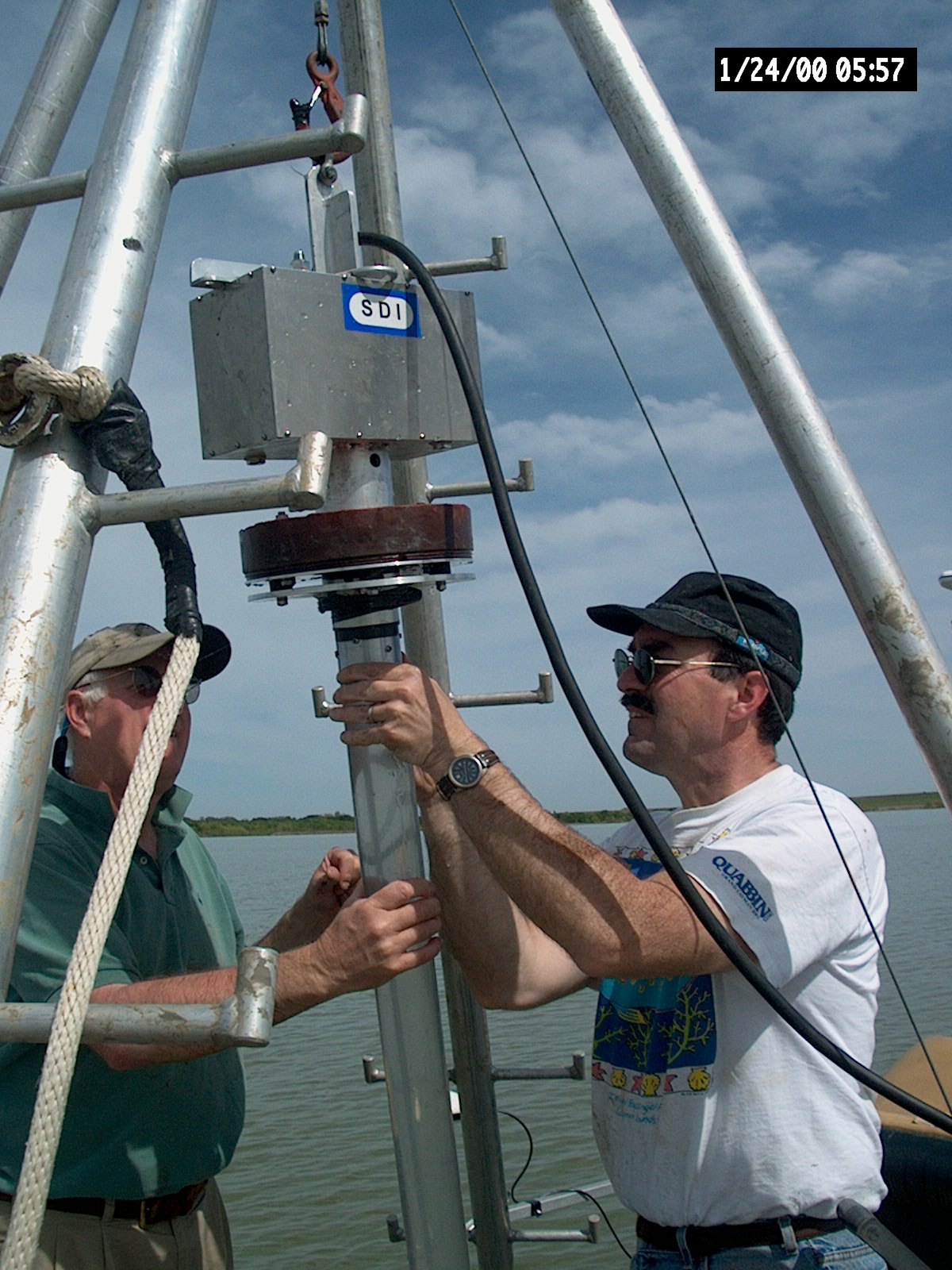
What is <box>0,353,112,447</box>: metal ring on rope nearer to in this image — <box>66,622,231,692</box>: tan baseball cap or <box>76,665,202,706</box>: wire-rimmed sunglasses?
<box>66,622,231,692</box>: tan baseball cap

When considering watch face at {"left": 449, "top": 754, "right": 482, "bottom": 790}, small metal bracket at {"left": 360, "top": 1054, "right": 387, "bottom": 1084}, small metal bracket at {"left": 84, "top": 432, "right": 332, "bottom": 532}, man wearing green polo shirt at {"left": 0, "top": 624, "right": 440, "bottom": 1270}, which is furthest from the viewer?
small metal bracket at {"left": 360, "top": 1054, "right": 387, "bottom": 1084}

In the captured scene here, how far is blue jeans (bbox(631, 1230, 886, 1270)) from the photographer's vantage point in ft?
7.27

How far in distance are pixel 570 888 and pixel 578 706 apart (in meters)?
0.44

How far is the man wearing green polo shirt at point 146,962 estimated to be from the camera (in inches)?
77.4

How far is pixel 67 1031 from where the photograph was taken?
1.24 m

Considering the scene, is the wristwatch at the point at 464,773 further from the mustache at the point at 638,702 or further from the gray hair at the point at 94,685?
the gray hair at the point at 94,685

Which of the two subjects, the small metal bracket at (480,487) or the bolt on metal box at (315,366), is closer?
the bolt on metal box at (315,366)

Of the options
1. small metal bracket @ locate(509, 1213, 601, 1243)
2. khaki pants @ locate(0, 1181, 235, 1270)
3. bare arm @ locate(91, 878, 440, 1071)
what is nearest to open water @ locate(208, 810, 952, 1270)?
small metal bracket @ locate(509, 1213, 601, 1243)

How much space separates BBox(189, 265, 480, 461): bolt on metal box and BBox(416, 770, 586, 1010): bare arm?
2.22 feet

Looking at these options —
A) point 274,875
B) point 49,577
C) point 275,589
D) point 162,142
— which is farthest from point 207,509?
point 274,875

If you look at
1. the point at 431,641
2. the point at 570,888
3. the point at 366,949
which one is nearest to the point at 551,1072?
the point at 431,641

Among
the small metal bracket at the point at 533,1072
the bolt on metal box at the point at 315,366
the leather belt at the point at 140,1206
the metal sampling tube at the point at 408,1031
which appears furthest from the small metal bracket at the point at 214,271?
the small metal bracket at the point at 533,1072

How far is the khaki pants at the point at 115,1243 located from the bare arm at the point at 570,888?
1225 millimetres

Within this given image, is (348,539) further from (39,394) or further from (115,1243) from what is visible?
(115,1243)
